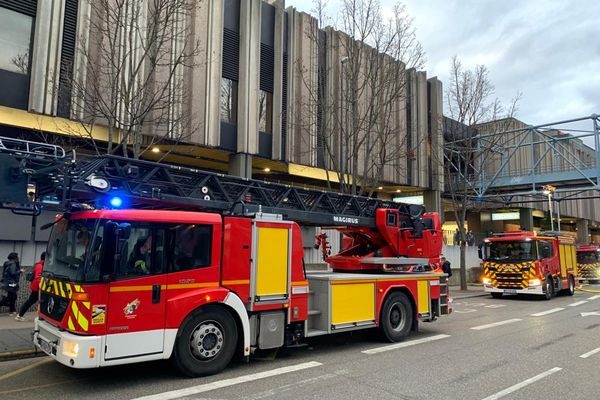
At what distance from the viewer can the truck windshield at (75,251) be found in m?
5.96

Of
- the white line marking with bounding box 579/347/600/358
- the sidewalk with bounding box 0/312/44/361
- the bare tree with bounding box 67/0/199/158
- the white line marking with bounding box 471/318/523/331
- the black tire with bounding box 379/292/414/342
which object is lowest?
the white line marking with bounding box 471/318/523/331

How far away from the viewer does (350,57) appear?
15.3 m

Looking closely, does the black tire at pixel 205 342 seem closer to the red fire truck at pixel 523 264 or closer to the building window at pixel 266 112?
the building window at pixel 266 112

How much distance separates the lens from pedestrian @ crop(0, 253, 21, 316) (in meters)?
10.8

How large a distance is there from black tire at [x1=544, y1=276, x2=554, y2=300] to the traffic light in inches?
755

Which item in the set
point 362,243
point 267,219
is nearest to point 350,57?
point 362,243

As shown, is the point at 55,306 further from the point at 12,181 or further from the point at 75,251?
the point at 12,181

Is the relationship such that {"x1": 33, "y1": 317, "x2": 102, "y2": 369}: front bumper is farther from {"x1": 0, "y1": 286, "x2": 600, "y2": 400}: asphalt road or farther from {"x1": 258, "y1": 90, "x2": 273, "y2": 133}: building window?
{"x1": 258, "y1": 90, "x2": 273, "y2": 133}: building window

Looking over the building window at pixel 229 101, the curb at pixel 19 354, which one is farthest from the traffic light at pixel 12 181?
the building window at pixel 229 101

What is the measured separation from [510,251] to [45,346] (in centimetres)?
1789

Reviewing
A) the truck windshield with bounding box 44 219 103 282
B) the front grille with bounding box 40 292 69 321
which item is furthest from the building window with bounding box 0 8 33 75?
the front grille with bounding box 40 292 69 321

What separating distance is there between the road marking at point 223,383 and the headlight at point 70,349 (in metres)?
0.97

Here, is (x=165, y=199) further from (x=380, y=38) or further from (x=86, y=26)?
(x=380, y=38)

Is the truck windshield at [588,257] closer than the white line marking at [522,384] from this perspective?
No
